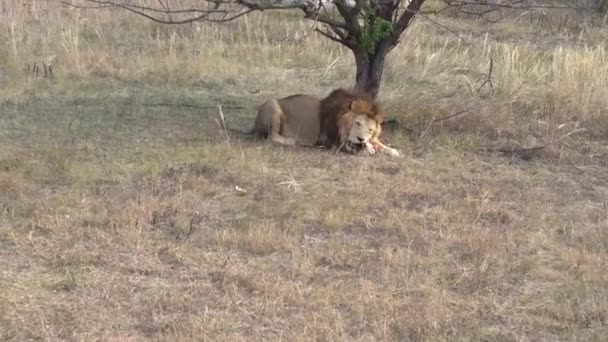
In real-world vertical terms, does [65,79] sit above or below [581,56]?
below

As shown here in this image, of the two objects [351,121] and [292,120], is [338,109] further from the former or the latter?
[292,120]

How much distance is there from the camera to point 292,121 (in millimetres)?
7297

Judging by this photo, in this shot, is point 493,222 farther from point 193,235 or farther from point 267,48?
point 267,48

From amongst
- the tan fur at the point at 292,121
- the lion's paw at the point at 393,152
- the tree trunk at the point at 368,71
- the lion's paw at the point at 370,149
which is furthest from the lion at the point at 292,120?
the tree trunk at the point at 368,71

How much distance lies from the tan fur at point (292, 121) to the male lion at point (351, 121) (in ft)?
0.26

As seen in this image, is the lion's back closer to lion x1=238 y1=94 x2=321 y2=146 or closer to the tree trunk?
lion x1=238 y1=94 x2=321 y2=146

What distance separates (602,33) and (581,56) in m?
3.98

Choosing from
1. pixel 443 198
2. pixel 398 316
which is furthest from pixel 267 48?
pixel 398 316

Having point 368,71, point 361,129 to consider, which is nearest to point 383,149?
point 361,129

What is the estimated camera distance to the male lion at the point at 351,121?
23.0 feet

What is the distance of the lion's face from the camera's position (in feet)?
23.0

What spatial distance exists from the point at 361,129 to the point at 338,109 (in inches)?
8.8

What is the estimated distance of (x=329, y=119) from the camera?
→ 7.13m

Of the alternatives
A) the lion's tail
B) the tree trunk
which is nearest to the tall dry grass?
the tree trunk
